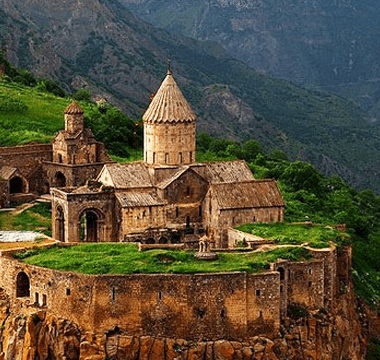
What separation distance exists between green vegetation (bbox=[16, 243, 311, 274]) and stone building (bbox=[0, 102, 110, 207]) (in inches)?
775

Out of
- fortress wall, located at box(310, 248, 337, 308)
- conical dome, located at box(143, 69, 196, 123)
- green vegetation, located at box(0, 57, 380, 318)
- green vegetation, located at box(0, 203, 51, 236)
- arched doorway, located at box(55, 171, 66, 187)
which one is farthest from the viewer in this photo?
green vegetation, located at box(0, 57, 380, 318)

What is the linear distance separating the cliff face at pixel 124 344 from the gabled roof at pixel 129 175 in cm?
1245

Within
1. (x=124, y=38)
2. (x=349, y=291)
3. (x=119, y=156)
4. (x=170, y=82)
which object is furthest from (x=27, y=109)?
(x=124, y=38)

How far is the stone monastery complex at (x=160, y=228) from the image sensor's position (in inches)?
2498

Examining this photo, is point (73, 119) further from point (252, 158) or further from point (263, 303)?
point (263, 303)

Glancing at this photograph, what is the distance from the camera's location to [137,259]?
66.2 m

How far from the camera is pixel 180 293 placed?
208 ft

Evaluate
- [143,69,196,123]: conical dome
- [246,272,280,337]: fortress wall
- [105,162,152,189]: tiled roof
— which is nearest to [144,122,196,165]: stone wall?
[143,69,196,123]: conical dome

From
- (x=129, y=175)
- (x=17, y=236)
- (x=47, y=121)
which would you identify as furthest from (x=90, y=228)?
(x=47, y=121)

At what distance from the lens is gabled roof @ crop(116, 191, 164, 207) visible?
75.4m

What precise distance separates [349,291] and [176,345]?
15469mm

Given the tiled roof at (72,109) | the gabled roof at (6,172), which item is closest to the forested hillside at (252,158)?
the gabled roof at (6,172)

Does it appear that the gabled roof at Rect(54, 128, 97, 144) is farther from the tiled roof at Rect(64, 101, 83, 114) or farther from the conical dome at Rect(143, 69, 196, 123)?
the conical dome at Rect(143, 69, 196, 123)

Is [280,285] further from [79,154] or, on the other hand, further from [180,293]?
[79,154]
